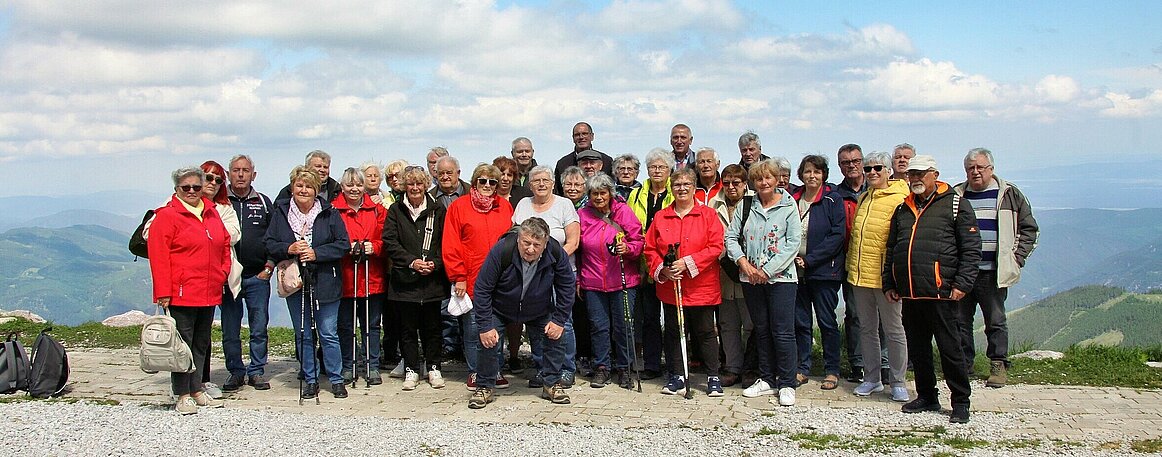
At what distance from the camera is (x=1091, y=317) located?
58.8m

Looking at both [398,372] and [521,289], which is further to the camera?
[398,372]

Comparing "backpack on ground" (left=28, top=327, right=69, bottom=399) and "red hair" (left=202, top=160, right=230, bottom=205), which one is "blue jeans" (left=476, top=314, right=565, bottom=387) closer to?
"red hair" (left=202, top=160, right=230, bottom=205)

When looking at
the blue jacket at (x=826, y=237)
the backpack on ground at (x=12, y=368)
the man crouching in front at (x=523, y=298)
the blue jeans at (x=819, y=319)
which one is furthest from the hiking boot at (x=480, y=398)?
the backpack on ground at (x=12, y=368)

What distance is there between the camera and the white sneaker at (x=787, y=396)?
26.3 feet

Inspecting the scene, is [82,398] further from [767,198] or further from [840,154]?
[840,154]

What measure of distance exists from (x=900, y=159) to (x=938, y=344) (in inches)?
88.7

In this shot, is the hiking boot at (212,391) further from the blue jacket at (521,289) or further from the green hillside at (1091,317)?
the green hillside at (1091,317)

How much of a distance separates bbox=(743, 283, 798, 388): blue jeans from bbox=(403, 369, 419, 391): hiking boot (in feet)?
11.8

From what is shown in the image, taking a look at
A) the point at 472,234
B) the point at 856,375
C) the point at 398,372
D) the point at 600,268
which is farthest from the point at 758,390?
the point at 398,372

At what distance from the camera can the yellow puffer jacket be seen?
7.86 m

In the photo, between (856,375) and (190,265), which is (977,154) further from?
(190,265)

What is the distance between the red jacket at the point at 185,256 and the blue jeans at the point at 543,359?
2563mm

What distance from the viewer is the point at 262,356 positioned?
9.18 metres

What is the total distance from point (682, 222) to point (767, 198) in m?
0.86
